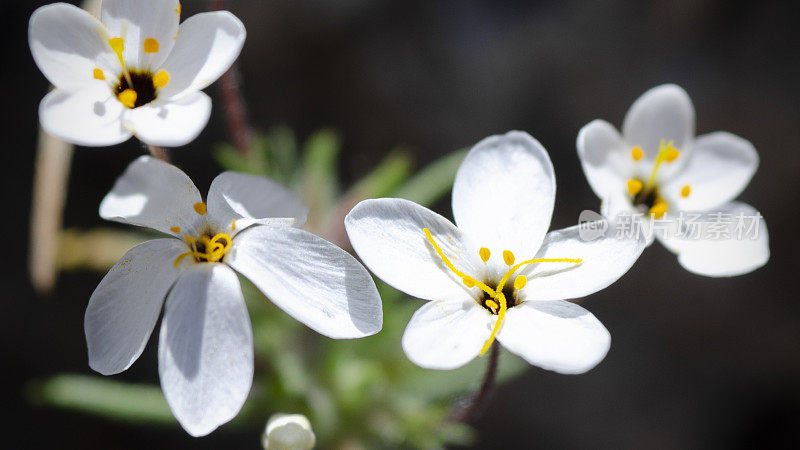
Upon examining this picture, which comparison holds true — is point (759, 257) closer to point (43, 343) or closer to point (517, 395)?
point (517, 395)

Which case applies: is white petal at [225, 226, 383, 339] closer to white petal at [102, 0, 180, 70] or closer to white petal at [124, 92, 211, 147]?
white petal at [124, 92, 211, 147]

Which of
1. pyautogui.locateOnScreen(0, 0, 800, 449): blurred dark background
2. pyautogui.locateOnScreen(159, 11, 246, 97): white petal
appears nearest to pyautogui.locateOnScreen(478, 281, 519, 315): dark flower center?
pyautogui.locateOnScreen(159, 11, 246, 97): white petal

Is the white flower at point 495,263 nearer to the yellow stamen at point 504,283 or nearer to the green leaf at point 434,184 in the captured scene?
the yellow stamen at point 504,283

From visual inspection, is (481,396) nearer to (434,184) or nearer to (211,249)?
(211,249)

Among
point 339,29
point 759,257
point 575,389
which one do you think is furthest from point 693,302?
point 339,29

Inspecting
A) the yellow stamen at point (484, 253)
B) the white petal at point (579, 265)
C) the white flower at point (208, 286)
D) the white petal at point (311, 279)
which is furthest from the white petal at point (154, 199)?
the white petal at point (579, 265)
